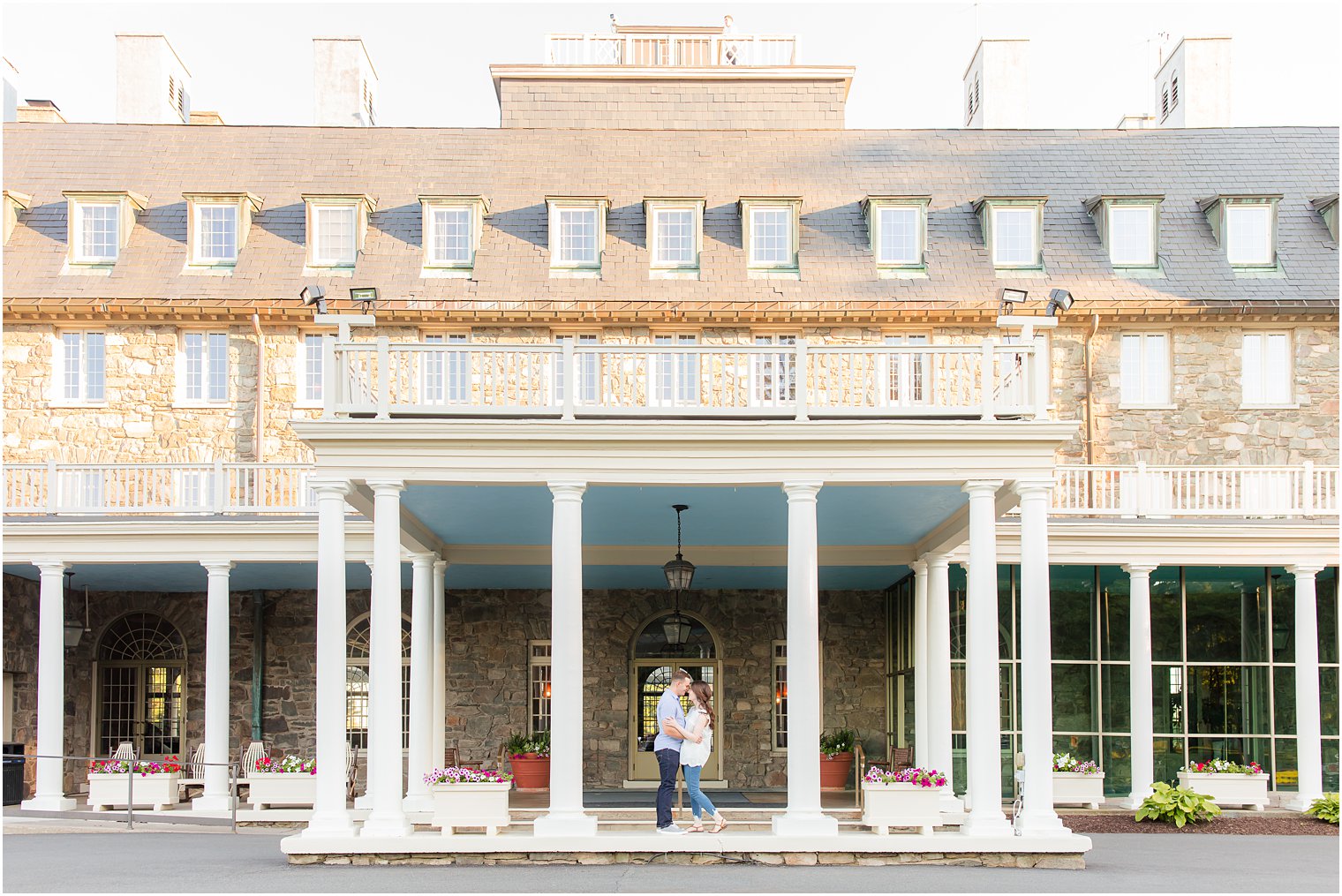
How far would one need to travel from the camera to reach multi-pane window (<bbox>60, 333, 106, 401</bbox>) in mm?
25875

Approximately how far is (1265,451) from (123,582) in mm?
19087

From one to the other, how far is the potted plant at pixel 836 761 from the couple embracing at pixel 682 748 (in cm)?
911

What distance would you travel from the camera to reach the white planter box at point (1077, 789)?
2169cm

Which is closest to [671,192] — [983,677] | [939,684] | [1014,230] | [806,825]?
[1014,230]

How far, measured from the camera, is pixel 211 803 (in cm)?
2123

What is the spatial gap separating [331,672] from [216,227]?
13745mm

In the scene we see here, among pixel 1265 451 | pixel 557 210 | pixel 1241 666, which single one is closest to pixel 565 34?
pixel 557 210

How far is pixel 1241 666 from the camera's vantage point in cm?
2370

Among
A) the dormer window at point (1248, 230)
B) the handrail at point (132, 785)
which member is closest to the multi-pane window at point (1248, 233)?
the dormer window at point (1248, 230)

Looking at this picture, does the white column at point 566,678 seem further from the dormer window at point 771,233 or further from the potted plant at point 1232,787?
the dormer window at point 771,233

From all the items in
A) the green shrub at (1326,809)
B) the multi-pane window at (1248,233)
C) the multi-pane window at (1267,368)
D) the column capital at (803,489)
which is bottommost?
the green shrub at (1326,809)

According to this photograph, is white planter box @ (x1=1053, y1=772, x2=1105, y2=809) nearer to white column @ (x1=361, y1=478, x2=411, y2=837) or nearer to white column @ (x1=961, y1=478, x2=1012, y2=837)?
white column @ (x1=961, y1=478, x2=1012, y2=837)

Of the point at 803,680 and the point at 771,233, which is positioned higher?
the point at 771,233

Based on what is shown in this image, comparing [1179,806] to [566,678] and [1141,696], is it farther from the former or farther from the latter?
[566,678]
